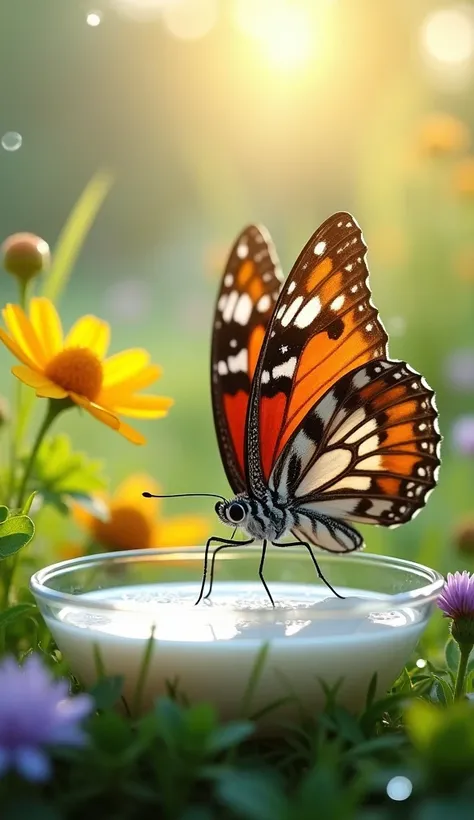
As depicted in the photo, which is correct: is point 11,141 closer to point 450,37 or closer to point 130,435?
A: point 130,435

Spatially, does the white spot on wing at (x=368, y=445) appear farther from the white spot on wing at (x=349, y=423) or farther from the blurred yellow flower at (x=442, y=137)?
the blurred yellow flower at (x=442, y=137)

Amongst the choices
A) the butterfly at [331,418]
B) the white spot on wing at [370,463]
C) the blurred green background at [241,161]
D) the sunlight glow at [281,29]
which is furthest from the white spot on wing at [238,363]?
the sunlight glow at [281,29]

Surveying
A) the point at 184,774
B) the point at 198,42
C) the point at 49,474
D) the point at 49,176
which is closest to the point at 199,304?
the point at 198,42

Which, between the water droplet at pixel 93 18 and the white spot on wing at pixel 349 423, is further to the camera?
the water droplet at pixel 93 18

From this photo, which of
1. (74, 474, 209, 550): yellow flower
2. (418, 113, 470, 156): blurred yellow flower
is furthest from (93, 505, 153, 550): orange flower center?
(418, 113, 470, 156): blurred yellow flower

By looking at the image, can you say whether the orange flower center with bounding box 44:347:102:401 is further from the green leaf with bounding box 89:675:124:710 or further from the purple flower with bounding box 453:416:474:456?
the purple flower with bounding box 453:416:474:456

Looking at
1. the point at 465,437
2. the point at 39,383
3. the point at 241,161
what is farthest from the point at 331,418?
the point at 241,161
